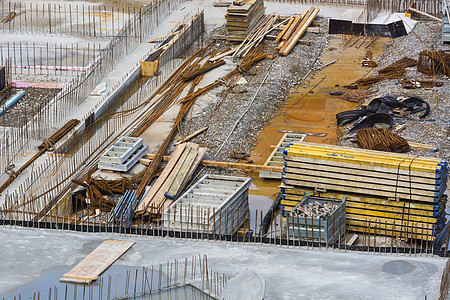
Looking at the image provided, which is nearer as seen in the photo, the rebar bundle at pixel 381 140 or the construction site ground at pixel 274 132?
the construction site ground at pixel 274 132

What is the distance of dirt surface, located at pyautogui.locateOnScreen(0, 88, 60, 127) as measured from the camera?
25.5m

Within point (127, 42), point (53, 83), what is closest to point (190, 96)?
point (53, 83)

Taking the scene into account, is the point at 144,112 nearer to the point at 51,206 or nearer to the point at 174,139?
the point at 174,139

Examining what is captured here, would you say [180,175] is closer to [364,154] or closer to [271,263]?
[364,154]

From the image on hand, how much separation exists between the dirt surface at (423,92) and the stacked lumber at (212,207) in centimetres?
503

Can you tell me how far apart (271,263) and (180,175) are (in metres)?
5.53

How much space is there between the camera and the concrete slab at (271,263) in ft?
49.2

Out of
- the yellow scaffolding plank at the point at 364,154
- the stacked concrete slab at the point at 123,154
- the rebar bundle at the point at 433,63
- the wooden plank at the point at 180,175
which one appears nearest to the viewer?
the yellow scaffolding plank at the point at 364,154

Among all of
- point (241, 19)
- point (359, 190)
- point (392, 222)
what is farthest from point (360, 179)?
point (241, 19)

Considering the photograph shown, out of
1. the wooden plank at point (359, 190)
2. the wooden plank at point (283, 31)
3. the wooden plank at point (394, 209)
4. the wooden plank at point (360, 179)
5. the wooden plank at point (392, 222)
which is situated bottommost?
the wooden plank at point (392, 222)

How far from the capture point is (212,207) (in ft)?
60.7

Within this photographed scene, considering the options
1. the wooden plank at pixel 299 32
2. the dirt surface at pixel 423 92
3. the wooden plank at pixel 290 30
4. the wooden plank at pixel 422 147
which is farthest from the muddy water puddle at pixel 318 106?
the wooden plank at pixel 422 147

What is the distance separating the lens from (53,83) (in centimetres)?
2906

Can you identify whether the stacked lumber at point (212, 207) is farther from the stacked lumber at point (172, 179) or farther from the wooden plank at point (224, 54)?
the wooden plank at point (224, 54)
